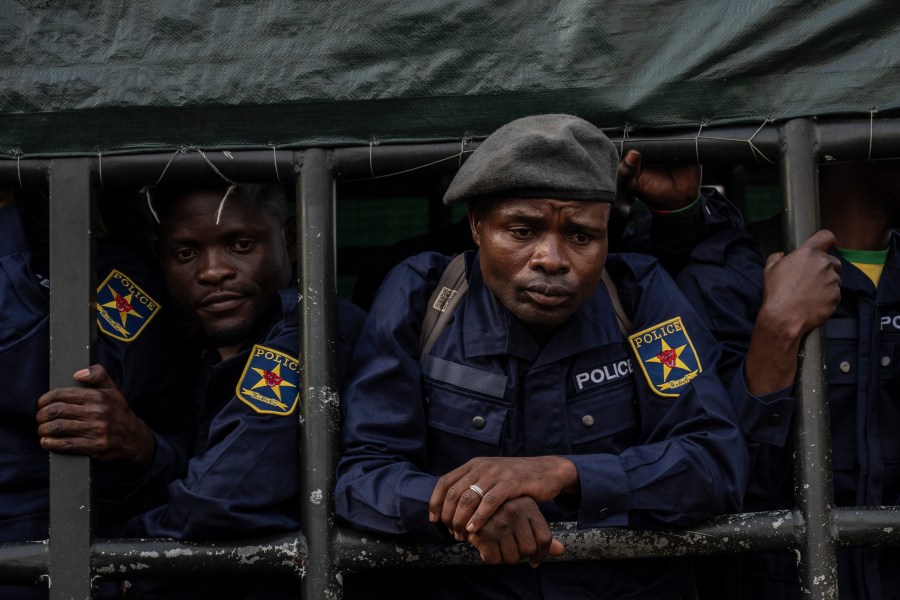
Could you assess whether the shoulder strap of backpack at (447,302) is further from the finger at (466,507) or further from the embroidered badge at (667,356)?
the finger at (466,507)

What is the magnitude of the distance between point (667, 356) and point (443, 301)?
1.59 feet

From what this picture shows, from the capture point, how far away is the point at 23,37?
Answer: 2164mm

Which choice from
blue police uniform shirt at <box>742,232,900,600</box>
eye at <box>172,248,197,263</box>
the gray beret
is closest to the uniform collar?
the gray beret

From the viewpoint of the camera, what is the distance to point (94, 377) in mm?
2102

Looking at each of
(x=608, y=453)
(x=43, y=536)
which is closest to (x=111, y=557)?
(x=43, y=536)

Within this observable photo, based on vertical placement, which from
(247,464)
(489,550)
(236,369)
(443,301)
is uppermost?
(443,301)

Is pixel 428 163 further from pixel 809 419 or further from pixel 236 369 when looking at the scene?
pixel 809 419

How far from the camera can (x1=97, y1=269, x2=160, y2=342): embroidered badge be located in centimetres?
231

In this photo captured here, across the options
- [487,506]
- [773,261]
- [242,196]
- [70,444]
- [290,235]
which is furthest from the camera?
[290,235]

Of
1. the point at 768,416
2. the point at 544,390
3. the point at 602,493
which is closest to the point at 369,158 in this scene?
the point at 544,390

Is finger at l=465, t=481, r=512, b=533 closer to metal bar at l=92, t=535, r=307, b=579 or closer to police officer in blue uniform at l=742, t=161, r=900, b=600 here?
metal bar at l=92, t=535, r=307, b=579

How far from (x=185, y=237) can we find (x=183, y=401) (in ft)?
1.36

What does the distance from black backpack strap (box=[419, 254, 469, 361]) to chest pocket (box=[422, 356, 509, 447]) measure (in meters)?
0.07

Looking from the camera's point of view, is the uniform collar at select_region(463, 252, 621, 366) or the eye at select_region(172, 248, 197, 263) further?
the eye at select_region(172, 248, 197, 263)
